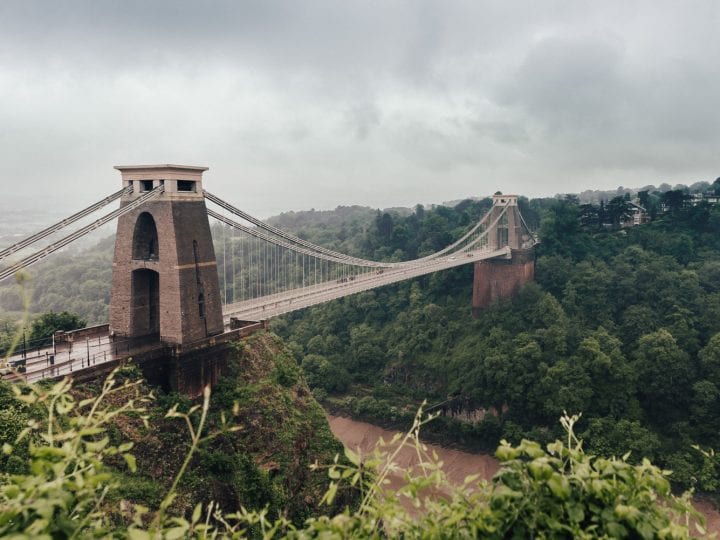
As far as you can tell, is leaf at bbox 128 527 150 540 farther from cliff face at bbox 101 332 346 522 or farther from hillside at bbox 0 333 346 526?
cliff face at bbox 101 332 346 522

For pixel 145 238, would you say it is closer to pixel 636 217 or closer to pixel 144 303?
pixel 144 303

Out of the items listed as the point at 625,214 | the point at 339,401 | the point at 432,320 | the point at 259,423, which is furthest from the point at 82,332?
the point at 625,214

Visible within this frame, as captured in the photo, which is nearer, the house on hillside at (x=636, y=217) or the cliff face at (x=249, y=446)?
the cliff face at (x=249, y=446)

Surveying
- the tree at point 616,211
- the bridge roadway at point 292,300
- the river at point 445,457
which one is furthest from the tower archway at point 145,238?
the tree at point 616,211

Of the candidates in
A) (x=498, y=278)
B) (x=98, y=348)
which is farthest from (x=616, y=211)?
(x=98, y=348)

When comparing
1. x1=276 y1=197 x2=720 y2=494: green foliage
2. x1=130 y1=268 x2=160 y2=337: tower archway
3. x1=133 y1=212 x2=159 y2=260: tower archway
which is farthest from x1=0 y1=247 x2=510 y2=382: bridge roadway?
x1=276 y1=197 x2=720 y2=494: green foliage

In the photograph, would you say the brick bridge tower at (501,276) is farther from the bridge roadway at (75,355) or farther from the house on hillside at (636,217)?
the bridge roadway at (75,355)

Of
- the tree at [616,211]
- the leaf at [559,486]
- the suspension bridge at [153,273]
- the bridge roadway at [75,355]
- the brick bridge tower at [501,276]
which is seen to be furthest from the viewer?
the tree at [616,211]
